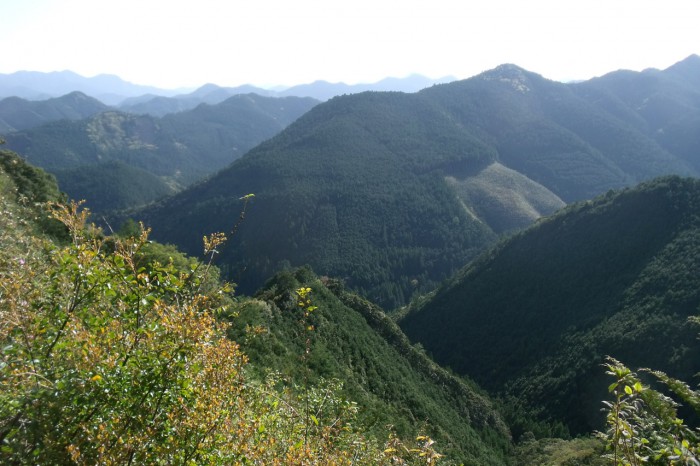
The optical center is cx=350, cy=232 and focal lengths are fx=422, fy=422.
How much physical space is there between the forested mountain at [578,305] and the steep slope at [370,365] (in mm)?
25731

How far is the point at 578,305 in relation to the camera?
9762 cm

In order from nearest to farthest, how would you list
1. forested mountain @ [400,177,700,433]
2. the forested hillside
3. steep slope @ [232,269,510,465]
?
the forested hillside, steep slope @ [232,269,510,465], forested mountain @ [400,177,700,433]

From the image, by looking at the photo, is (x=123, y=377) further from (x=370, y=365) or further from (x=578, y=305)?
(x=578, y=305)

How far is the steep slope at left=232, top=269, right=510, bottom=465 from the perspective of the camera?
29156 millimetres

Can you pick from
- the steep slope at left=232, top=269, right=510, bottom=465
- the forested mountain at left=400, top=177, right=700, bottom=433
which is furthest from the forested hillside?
the forested mountain at left=400, top=177, right=700, bottom=433

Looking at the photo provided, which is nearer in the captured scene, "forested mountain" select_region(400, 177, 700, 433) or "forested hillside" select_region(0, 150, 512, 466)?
"forested hillside" select_region(0, 150, 512, 466)

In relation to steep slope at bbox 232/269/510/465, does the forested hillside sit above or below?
above

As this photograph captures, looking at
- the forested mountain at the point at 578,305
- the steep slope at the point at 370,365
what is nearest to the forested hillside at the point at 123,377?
the steep slope at the point at 370,365

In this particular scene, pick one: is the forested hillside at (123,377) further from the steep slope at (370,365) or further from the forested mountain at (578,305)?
the forested mountain at (578,305)

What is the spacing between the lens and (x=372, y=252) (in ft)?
589

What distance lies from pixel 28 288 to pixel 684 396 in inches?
410

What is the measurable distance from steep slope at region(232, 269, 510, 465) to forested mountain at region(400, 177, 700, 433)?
1013 inches

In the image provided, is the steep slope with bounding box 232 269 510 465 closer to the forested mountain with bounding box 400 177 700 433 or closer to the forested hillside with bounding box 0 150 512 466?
the forested hillside with bounding box 0 150 512 466

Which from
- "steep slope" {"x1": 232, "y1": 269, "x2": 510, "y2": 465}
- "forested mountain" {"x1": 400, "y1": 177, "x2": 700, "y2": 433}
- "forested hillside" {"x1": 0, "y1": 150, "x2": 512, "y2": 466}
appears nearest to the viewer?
Answer: "forested hillside" {"x1": 0, "y1": 150, "x2": 512, "y2": 466}
